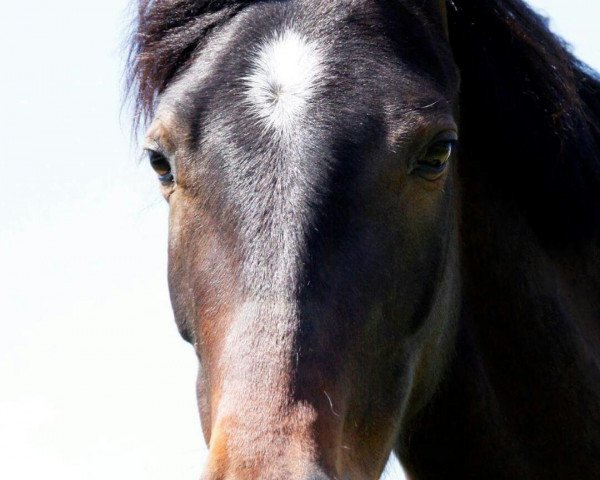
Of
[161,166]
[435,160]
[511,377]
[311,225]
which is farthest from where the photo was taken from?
[511,377]

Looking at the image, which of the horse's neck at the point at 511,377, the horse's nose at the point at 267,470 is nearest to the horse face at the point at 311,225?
the horse's nose at the point at 267,470

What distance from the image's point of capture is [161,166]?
11.4ft

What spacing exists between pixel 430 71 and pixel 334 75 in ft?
1.44

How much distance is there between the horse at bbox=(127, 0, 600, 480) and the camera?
112 inches

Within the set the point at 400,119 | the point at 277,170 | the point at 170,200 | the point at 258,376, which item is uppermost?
the point at 400,119

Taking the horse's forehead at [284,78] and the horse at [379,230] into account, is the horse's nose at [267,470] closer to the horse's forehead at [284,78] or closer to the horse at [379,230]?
the horse at [379,230]

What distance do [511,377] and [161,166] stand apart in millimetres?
1607

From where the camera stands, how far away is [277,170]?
9.85 feet

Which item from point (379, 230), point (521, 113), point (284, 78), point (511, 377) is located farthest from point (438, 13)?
point (511, 377)

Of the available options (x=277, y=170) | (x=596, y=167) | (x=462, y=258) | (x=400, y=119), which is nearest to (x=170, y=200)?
(x=277, y=170)

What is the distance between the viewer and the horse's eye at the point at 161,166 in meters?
3.45

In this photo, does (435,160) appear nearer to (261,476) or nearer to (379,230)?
(379,230)

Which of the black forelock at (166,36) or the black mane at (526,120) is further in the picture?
the black mane at (526,120)

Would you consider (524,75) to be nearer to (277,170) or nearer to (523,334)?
(523,334)
